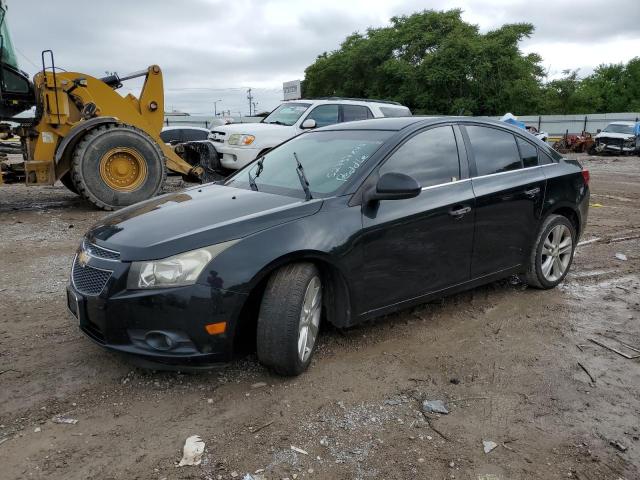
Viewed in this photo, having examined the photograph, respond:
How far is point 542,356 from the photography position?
12.5 ft

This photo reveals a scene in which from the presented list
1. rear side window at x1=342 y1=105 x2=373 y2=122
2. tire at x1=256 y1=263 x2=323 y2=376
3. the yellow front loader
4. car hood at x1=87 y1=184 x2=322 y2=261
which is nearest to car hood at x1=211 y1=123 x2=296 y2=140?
rear side window at x1=342 y1=105 x2=373 y2=122

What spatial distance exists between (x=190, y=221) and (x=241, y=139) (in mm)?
7147

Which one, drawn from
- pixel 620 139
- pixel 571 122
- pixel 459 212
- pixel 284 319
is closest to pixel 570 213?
pixel 459 212

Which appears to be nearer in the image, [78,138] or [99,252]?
[99,252]

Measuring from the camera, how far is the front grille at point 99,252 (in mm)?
3144

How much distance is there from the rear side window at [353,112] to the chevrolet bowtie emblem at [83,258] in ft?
26.3

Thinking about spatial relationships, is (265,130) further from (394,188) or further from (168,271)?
(168,271)

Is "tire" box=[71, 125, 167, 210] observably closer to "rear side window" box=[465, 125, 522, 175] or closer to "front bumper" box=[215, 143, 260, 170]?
"front bumper" box=[215, 143, 260, 170]

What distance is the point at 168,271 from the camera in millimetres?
3004

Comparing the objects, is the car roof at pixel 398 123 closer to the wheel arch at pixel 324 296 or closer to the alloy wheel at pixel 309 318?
the wheel arch at pixel 324 296

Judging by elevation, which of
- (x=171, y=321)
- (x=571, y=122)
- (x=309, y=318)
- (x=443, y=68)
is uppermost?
(x=443, y=68)

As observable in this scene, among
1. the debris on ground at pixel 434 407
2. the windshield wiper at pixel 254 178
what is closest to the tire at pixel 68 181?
the windshield wiper at pixel 254 178

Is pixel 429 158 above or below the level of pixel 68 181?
above

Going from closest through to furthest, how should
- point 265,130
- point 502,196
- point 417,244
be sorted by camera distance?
1. point 417,244
2. point 502,196
3. point 265,130
